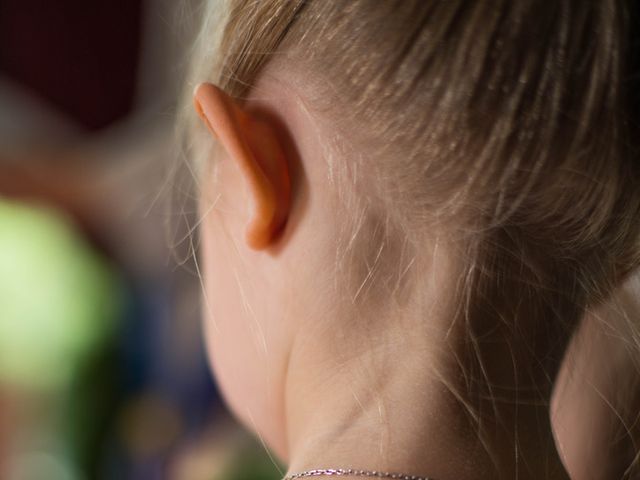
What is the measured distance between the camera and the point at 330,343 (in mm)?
523

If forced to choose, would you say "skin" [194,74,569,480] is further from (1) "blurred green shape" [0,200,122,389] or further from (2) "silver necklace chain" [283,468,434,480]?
(1) "blurred green shape" [0,200,122,389]

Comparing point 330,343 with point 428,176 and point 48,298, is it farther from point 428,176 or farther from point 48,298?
point 48,298

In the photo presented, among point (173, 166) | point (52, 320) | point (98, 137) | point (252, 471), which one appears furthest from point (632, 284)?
point (98, 137)

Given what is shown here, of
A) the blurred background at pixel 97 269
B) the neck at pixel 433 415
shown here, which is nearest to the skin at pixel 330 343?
the neck at pixel 433 415

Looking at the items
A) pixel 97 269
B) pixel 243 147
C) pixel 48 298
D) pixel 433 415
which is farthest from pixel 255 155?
pixel 97 269

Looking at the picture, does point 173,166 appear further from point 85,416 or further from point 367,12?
point 85,416

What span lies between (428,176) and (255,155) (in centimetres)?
10

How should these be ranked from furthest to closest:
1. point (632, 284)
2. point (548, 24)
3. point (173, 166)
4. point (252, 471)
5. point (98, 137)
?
point (98, 137)
point (252, 471)
point (173, 166)
point (632, 284)
point (548, 24)

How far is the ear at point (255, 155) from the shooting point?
519mm

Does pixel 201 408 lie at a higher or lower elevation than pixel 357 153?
lower

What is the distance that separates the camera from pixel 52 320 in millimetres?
1420

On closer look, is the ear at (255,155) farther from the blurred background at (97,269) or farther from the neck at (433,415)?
the blurred background at (97,269)

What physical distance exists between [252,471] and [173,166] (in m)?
0.70

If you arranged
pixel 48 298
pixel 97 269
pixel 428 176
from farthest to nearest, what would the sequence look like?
1. pixel 97 269
2. pixel 48 298
3. pixel 428 176
